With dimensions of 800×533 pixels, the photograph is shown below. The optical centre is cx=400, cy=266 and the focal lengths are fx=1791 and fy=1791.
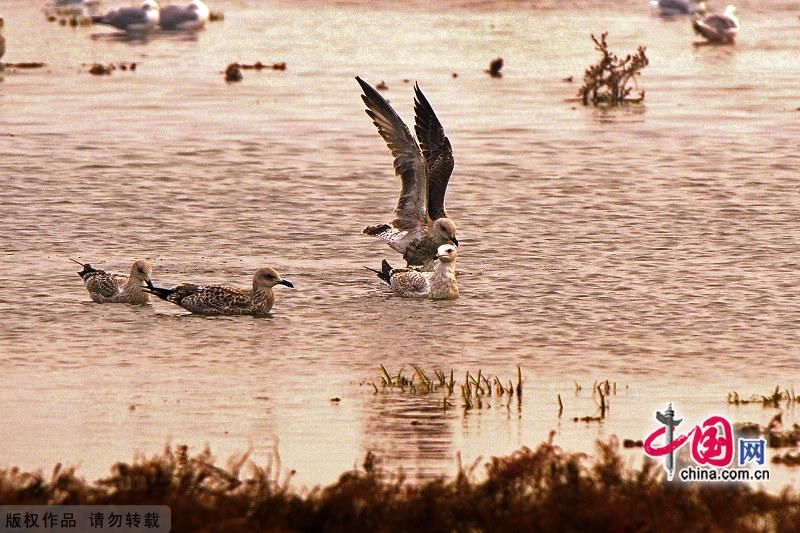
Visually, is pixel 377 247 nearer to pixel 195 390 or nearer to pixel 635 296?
pixel 635 296

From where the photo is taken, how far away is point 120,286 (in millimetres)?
14797

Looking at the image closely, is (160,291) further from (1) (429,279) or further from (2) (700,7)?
(2) (700,7)

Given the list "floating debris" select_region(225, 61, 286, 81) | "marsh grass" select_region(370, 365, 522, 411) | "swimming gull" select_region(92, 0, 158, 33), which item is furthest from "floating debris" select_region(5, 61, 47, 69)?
"marsh grass" select_region(370, 365, 522, 411)

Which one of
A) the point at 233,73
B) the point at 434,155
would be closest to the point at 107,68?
the point at 233,73

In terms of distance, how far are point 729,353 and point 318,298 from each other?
379 centimetres

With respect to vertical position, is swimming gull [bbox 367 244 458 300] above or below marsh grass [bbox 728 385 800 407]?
above

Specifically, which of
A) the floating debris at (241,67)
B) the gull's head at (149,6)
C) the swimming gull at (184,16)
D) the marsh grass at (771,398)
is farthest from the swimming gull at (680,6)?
the marsh grass at (771,398)

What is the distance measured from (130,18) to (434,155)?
956 inches

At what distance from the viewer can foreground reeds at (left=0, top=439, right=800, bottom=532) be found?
862cm

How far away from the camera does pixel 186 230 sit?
18453mm

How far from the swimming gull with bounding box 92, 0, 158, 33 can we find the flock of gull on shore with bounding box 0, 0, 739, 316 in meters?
23.6

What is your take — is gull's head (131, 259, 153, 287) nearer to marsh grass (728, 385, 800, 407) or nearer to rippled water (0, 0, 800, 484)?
rippled water (0, 0, 800, 484)

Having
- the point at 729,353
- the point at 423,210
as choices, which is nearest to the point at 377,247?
the point at 423,210

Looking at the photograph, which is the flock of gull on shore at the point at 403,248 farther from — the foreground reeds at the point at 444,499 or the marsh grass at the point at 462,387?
the foreground reeds at the point at 444,499
